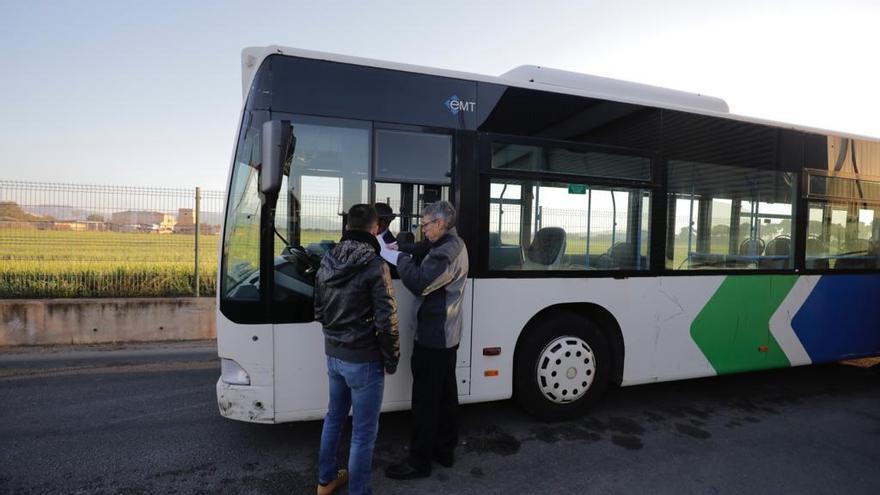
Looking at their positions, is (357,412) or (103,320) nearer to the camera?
(357,412)

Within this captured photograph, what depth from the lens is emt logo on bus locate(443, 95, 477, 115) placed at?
3.94 metres

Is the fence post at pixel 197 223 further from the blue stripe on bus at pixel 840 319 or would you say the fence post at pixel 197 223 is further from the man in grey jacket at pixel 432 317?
the blue stripe on bus at pixel 840 319

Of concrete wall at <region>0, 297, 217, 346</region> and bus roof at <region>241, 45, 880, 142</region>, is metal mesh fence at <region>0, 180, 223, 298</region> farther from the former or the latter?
bus roof at <region>241, 45, 880, 142</region>

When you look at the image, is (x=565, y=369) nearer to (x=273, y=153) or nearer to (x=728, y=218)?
(x=728, y=218)

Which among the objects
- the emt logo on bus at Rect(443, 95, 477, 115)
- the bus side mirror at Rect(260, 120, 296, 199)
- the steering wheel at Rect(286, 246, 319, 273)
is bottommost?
the steering wheel at Rect(286, 246, 319, 273)

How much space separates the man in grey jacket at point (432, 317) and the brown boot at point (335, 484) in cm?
30

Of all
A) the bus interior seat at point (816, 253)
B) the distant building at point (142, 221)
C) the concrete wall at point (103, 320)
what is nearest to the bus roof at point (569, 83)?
the bus interior seat at point (816, 253)

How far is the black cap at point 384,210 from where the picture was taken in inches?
144

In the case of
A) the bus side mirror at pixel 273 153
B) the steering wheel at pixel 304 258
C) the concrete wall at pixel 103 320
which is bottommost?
the concrete wall at pixel 103 320

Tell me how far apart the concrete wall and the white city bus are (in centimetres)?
514

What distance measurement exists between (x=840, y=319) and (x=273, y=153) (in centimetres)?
626

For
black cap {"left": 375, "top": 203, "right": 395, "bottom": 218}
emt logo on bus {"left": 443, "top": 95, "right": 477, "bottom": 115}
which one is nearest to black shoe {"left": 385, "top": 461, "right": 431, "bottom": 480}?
black cap {"left": 375, "top": 203, "right": 395, "bottom": 218}

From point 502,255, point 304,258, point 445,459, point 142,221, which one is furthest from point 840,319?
point 142,221

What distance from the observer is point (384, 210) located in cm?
367
